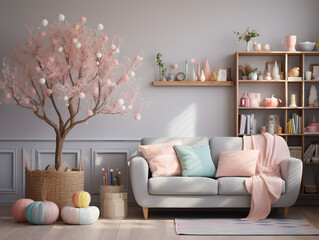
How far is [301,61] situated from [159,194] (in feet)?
8.13

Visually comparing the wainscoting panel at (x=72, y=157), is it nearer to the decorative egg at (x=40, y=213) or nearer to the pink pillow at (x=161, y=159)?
the pink pillow at (x=161, y=159)

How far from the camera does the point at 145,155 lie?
5316 millimetres

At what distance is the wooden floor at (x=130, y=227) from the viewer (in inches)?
166

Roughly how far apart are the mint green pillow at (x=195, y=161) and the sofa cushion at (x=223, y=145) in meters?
0.17

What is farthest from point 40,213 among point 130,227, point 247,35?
point 247,35

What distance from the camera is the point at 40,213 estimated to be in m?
4.64

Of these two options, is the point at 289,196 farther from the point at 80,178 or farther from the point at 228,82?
the point at 80,178

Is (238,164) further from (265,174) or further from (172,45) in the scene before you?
(172,45)

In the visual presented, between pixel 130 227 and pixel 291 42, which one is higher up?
pixel 291 42

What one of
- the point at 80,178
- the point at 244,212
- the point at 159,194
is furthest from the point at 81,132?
the point at 244,212

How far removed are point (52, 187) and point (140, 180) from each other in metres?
0.91

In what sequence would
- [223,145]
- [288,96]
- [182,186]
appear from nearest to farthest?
[182,186] < [223,145] < [288,96]

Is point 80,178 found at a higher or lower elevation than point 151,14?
lower

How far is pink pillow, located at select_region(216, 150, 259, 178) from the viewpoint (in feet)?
17.0
